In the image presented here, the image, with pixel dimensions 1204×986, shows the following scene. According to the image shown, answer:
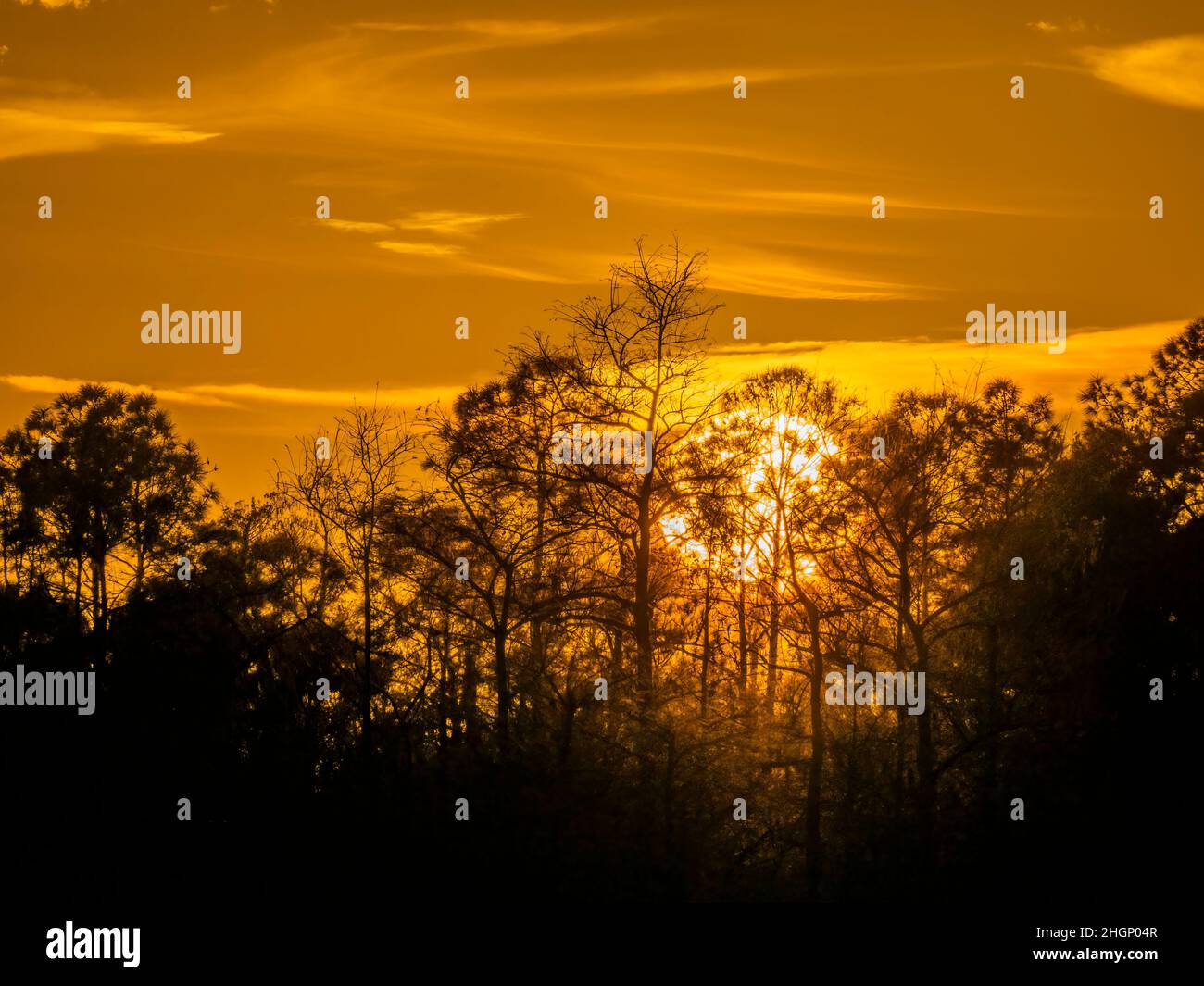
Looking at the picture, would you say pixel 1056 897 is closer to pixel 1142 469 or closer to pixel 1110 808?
pixel 1110 808

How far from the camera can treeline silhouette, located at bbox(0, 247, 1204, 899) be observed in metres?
35.8

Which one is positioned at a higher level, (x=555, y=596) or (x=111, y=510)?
(x=111, y=510)

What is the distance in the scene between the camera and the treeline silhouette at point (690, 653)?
117 feet

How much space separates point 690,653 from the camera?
42031mm

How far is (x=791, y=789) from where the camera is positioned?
137 feet

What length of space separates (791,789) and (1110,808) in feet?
23.5

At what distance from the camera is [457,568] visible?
149ft

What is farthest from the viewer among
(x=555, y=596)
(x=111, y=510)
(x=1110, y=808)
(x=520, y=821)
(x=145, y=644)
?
(x=111, y=510)

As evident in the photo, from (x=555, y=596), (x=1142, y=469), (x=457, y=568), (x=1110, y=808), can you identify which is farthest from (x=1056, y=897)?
(x=457, y=568)
